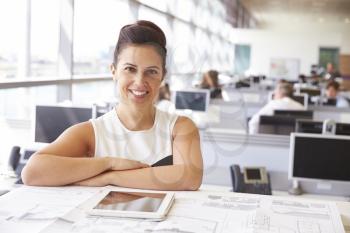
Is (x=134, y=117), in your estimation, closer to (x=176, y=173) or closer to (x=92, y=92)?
(x=176, y=173)

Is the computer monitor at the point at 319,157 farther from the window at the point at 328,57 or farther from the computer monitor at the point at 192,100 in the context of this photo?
the window at the point at 328,57

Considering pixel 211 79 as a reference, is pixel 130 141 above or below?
below

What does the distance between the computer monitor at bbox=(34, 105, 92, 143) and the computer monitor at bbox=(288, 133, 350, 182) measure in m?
1.29

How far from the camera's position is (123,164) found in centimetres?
154

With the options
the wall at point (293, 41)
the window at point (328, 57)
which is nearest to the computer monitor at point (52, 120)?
the wall at point (293, 41)

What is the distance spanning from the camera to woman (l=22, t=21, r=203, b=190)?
4.94 ft

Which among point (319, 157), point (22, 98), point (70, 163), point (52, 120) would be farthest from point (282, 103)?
point (70, 163)

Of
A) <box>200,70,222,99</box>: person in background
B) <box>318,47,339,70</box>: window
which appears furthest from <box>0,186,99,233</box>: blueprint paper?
<box>318,47,339,70</box>: window

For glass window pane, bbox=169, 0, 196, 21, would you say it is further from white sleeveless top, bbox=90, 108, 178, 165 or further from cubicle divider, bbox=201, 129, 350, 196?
white sleeveless top, bbox=90, 108, 178, 165

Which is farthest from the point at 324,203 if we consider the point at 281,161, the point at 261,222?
the point at 281,161

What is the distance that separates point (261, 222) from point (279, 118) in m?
3.05

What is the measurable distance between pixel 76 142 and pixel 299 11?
62.3 feet

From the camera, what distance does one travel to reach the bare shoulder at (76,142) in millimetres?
1605

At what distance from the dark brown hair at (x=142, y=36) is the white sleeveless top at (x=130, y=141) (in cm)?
20
